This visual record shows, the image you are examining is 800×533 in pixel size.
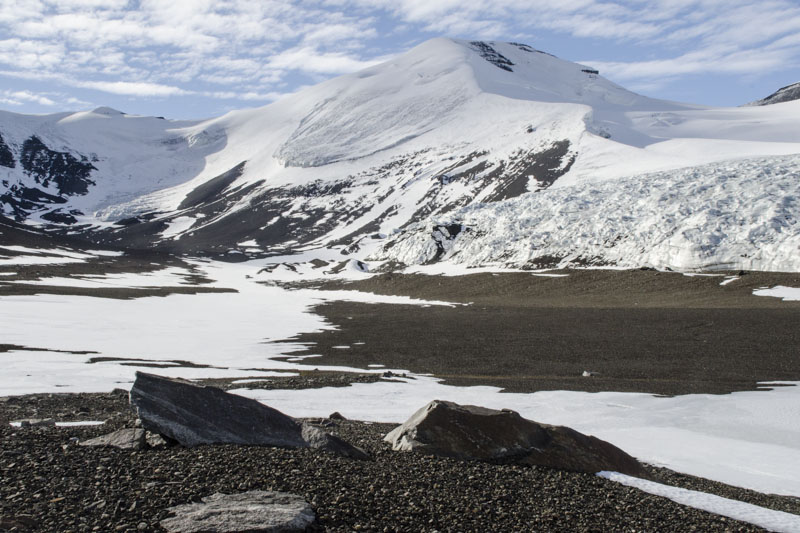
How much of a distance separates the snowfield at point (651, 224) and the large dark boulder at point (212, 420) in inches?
2312

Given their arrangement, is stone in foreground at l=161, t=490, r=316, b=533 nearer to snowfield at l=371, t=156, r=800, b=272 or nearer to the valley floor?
the valley floor

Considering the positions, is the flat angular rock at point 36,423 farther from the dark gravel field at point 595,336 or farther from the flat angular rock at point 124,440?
the dark gravel field at point 595,336

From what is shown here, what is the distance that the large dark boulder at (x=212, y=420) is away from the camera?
30.7 ft

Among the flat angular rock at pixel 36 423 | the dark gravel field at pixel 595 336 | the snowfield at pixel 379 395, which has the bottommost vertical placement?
the dark gravel field at pixel 595 336

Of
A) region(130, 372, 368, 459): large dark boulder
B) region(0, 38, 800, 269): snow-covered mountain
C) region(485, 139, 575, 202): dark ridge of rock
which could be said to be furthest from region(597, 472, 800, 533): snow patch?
region(485, 139, 575, 202): dark ridge of rock

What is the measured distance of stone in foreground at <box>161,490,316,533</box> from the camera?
6.22 m

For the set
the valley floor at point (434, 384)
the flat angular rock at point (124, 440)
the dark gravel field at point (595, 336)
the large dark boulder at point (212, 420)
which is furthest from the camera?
the dark gravel field at point (595, 336)

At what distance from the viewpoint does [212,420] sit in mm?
9914

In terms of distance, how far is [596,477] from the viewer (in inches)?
382

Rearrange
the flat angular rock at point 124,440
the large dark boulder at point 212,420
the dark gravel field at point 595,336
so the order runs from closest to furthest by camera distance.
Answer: the flat angular rock at point 124,440 → the large dark boulder at point 212,420 → the dark gravel field at point 595,336

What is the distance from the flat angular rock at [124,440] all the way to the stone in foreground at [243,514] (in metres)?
→ 2.71

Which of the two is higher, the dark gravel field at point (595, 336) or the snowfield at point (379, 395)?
the snowfield at point (379, 395)

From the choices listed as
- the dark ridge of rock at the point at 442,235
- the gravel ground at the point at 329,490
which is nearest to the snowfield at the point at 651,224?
the dark ridge of rock at the point at 442,235

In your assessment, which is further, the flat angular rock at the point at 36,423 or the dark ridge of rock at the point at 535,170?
the dark ridge of rock at the point at 535,170
